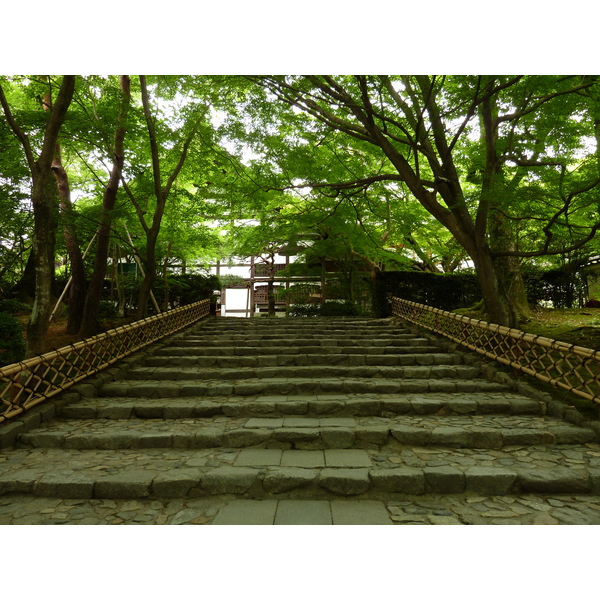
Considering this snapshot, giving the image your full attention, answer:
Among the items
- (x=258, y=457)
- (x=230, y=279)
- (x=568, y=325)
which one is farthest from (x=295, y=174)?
(x=230, y=279)

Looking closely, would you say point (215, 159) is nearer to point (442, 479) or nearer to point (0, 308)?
point (0, 308)

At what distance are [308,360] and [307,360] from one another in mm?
21

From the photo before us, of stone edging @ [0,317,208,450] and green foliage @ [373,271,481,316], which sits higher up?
green foliage @ [373,271,481,316]

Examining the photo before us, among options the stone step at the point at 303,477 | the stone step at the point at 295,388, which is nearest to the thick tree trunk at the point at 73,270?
the stone step at the point at 295,388

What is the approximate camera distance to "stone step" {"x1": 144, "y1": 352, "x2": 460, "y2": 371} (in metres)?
7.16

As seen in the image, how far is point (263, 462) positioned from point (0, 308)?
8247 mm

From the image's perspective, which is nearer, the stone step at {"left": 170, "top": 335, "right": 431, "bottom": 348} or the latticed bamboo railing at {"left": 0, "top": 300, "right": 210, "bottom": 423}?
the latticed bamboo railing at {"left": 0, "top": 300, "right": 210, "bottom": 423}

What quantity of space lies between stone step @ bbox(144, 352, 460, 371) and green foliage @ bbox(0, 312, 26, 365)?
234cm

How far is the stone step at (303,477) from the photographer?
3.33m

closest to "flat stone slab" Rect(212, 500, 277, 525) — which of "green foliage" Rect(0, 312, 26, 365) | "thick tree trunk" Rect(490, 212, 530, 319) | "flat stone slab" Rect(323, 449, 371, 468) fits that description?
"flat stone slab" Rect(323, 449, 371, 468)

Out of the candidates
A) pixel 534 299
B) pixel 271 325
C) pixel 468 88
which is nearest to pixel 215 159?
pixel 271 325

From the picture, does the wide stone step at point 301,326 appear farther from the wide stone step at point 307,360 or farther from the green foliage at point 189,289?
the wide stone step at point 307,360

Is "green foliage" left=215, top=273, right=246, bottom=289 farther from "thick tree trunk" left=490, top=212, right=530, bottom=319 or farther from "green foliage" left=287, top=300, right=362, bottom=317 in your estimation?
"thick tree trunk" left=490, top=212, right=530, bottom=319

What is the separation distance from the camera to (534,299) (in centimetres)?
1360
